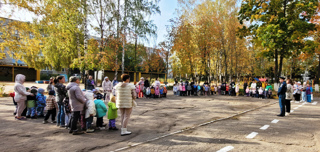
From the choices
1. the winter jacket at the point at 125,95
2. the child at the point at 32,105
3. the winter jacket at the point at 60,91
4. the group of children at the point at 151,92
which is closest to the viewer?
the winter jacket at the point at 125,95

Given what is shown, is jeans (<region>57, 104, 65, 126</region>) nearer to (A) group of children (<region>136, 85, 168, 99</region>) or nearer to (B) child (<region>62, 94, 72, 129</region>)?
(B) child (<region>62, 94, 72, 129</region>)

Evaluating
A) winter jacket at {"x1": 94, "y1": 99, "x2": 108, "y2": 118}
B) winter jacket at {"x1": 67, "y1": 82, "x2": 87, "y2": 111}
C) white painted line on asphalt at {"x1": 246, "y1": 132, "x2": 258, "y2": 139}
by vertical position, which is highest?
winter jacket at {"x1": 67, "y1": 82, "x2": 87, "y2": 111}

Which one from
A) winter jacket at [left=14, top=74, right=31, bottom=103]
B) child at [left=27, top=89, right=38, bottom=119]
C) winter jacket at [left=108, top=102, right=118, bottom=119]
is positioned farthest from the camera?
child at [left=27, top=89, right=38, bottom=119]

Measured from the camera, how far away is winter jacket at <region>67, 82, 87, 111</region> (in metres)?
5.40

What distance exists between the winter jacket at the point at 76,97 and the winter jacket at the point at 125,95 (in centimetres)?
100

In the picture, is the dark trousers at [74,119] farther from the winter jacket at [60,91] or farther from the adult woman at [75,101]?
the winter jacket at [60,91]

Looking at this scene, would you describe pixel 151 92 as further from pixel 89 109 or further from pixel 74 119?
pixel 74 119

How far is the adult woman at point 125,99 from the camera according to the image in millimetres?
5473

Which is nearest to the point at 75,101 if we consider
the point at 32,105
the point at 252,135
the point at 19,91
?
the point at 19,91

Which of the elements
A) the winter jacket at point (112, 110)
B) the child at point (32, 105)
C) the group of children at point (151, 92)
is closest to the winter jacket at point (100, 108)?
the winter jacket at point (112, 110)

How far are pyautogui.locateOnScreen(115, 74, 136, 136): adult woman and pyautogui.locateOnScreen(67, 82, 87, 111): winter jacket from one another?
3.37 ft

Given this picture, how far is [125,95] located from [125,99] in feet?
0.38

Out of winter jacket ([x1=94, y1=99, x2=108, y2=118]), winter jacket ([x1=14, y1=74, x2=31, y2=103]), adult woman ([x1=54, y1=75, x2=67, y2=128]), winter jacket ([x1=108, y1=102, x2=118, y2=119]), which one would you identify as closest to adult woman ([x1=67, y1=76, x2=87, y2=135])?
winter jacket ([x1=94, y1=99, x2=108, y2=118])

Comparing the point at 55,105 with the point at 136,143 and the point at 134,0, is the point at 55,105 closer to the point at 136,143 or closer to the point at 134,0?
the point at 136,143
